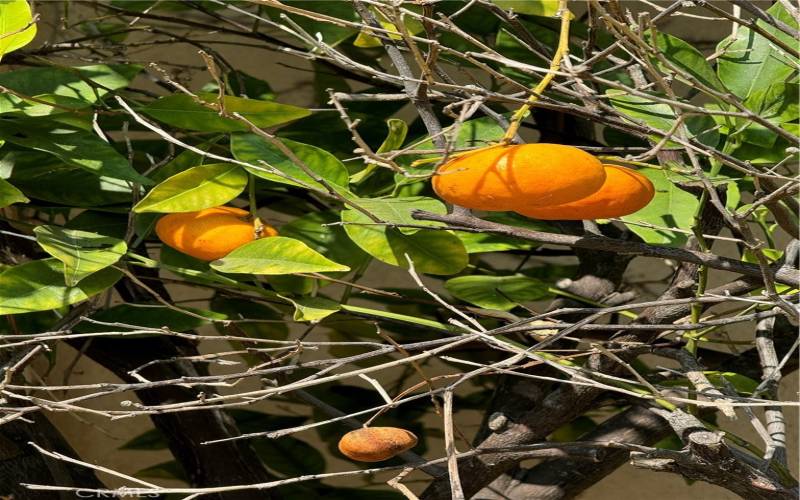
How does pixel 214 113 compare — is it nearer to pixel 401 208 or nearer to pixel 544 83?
pixel 401 208

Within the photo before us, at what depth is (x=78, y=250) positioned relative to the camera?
0.63m

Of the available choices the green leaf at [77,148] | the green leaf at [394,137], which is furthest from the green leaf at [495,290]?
the green leaf at [77,148]

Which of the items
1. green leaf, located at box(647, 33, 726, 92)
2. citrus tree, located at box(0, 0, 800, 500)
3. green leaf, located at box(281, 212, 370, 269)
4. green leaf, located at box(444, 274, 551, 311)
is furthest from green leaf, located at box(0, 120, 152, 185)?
green leaf, located at box(647, 33, 726, 92)

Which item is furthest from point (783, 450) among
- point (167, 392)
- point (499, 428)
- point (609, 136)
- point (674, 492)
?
point (674, 492)

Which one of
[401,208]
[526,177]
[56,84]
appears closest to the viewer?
[526,177]

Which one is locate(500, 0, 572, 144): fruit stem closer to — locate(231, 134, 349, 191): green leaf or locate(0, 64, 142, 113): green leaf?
locate(231, 134, 349, 191): green leaf

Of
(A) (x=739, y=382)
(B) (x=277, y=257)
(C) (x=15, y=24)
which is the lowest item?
(A) (x=739, y=382)

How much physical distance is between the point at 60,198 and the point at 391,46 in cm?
27

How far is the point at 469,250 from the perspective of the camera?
2.33ft

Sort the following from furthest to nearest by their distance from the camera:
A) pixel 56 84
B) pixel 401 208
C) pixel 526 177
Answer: pixel 56 84
pixel 401 208
pixel 526 177

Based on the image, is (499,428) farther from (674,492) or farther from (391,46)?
(674,492)

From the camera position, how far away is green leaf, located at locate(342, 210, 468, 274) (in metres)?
0.62

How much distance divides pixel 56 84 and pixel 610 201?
1.39 ft

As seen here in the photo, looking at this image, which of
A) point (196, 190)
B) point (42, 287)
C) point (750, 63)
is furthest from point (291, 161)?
point (750, 63)
